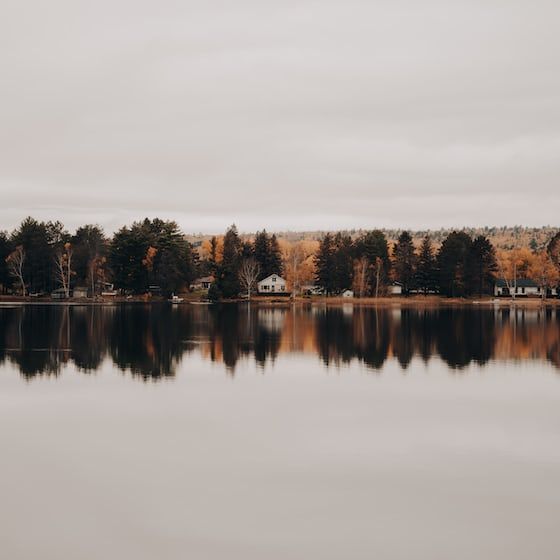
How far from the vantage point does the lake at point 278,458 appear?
12375 mm

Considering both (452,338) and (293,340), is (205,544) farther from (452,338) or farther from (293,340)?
(452,338)

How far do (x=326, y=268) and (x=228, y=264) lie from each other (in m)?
21.2

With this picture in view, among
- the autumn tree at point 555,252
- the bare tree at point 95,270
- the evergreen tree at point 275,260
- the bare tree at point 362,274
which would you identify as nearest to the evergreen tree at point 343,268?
the bare tree at point 362,274

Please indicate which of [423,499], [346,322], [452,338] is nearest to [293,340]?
[452,338]

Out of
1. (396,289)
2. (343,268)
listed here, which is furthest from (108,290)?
(396,289)

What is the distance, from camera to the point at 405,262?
123750mm

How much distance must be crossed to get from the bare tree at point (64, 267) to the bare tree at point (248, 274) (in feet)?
92.3

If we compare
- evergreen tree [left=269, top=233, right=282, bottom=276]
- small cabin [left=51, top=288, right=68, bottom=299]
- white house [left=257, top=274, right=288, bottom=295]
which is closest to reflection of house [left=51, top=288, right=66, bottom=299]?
small cabin [left=51, top=288, right=68, bottom=299]

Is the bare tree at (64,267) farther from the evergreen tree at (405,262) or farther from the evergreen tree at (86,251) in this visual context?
the evergreen tree at (405,262)

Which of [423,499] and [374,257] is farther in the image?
[374,257]

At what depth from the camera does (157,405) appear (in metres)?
23.5

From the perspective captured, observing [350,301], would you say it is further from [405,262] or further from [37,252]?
[37,252]

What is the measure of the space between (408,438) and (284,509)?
6.56 metres

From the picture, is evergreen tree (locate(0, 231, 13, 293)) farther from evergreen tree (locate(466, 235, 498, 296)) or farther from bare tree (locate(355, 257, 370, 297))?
evergreen tree (locate(466, 235, 498, 296))
